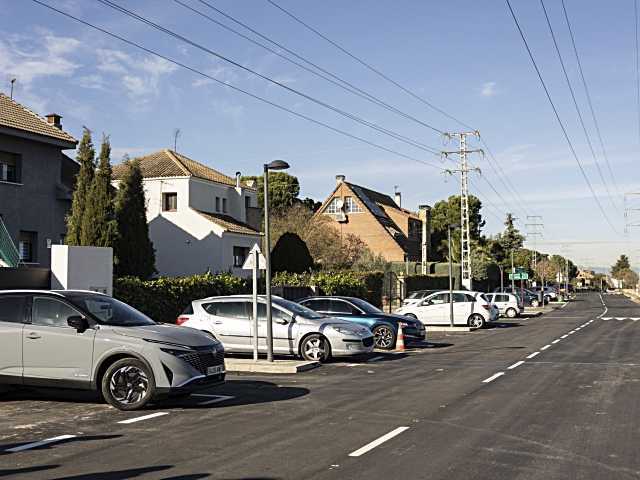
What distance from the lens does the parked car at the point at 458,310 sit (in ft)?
116

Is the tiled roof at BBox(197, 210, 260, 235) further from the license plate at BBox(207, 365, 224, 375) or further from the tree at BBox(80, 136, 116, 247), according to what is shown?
the license plate at BBox(207, 365, 224, 375)

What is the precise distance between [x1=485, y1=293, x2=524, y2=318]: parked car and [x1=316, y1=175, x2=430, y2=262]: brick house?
23.2 meters

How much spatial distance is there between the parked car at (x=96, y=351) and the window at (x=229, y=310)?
6.75m

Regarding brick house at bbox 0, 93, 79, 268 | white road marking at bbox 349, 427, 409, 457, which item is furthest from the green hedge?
white road marking at bbox 349, 427, 409, 457

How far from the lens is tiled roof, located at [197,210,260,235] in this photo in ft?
152

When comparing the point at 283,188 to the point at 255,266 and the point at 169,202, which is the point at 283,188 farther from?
the point at 255,266

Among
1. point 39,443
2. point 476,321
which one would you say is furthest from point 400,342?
point 39,443

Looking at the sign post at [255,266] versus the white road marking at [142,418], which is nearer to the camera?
the white road marking at [142,418]

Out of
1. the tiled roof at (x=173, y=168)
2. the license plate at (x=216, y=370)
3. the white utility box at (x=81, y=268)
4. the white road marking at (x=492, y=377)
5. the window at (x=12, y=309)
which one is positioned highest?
the tiled roof at (x=173, y=168)

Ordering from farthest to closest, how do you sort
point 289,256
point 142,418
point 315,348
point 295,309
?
point 289,256 → point 295,309 → point 315,348 → point 142,418

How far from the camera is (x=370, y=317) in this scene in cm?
2327

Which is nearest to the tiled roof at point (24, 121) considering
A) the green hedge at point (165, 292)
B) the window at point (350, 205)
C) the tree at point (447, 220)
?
the green hedge at point (165, 292)

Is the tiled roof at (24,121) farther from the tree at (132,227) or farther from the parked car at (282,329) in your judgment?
the parked car at (282,329)

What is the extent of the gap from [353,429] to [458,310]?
26308 millimetres
